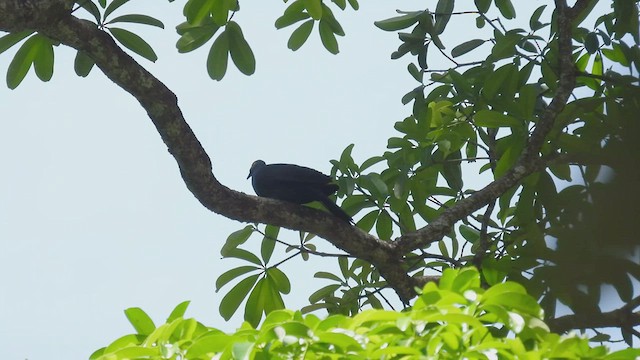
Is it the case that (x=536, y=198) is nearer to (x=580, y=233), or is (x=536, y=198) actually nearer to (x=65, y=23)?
(x=580, y=233)

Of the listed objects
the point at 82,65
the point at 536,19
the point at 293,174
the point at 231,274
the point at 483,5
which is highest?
the point at 483,5

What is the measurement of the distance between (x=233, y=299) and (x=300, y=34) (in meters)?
1.14

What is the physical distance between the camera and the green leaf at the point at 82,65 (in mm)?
3176

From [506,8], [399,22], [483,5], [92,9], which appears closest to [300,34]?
[399,22]

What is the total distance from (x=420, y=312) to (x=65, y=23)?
5.31 ft

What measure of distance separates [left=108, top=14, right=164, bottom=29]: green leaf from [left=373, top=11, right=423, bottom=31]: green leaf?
915 mm

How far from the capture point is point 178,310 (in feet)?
5.19

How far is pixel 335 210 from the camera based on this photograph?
3.12 metres

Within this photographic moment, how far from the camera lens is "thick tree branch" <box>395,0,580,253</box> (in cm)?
305

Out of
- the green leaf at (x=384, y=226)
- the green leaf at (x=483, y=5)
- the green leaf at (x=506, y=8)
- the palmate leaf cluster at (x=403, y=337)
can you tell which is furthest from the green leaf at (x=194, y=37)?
the palmate leaf cluster at (x=403, y=337)

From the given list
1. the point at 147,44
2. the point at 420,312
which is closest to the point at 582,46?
the point at 147,44

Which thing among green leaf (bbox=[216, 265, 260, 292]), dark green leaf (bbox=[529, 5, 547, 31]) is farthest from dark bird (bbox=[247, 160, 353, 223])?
dark green leaf (bbox=[529, 5, 547, 31])

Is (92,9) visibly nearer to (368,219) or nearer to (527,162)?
(368,219)

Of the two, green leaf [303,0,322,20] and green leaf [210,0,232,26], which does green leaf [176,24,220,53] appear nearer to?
green leaf [210,0,232,26]
